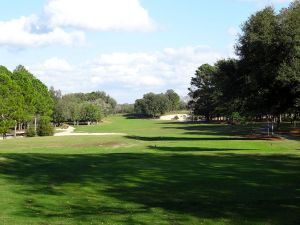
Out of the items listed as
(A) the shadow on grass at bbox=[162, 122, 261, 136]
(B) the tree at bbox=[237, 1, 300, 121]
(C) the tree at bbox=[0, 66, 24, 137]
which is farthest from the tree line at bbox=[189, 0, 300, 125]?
(C) the tree at bbox=[0, 66, 24, 137]

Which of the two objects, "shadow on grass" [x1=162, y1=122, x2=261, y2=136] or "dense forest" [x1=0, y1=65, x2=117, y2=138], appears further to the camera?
"shadow on grass" [x1=162, y1=122, x2=261, y2=136]

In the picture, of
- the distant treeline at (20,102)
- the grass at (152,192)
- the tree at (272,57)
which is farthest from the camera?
the distant treeline at (20,102)

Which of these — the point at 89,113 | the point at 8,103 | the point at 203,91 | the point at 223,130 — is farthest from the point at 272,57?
the point at 89,113

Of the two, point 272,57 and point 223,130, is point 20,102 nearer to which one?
point 223,130

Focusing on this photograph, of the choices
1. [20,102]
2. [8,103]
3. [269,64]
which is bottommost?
[8,103]

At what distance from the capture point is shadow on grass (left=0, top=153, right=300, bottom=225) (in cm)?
1394

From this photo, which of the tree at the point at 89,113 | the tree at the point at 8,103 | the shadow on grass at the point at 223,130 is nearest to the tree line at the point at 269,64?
the shadow on grass at the point at 223,130

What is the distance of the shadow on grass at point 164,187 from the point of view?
45.7ft

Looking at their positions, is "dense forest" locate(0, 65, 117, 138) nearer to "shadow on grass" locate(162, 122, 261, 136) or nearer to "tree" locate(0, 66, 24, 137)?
"tree" locate(0, 66, 24, 137)

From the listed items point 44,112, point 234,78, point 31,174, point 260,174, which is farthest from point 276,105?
point 44,112

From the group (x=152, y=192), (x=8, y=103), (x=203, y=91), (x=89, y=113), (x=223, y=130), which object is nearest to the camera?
(x=152, y=192)

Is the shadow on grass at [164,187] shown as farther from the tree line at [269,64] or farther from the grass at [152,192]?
the tree line at [269,64]

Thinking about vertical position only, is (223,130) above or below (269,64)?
below

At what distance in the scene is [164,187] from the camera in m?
18.1
